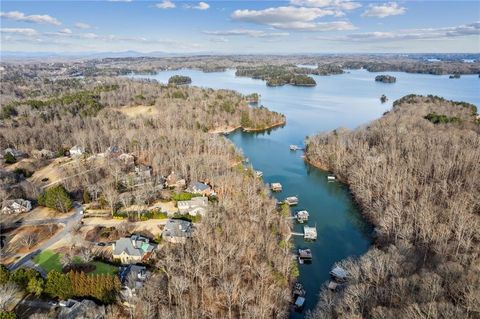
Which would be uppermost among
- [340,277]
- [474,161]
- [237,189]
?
[474,161]

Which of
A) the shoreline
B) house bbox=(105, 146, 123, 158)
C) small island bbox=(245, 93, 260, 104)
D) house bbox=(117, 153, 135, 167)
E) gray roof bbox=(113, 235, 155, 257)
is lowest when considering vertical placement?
gray roof bbox=(113, 235, 155, 257)

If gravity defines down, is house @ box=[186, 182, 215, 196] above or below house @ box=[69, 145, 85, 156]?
below

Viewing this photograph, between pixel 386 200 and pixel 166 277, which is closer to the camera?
pixel 166 277

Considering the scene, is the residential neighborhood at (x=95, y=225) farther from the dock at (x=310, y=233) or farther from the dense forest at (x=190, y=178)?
the dock at (x=310, y=233)

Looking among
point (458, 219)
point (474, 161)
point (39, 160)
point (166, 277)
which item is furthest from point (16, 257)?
point (474, 161)

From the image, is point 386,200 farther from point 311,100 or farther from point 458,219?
point 311,100

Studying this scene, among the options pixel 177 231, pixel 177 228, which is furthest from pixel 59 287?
pixel 177 228

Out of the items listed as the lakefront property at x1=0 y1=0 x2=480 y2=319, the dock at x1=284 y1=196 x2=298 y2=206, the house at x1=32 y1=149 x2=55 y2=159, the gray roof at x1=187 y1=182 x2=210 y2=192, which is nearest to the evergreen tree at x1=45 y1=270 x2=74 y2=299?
the lakefront property at x1=0 y1=0 x2=480 y2=319

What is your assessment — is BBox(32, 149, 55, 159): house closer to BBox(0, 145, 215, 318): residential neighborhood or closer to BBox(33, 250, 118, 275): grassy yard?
BBox(0, 145, 215, 318): residential neighborhood
